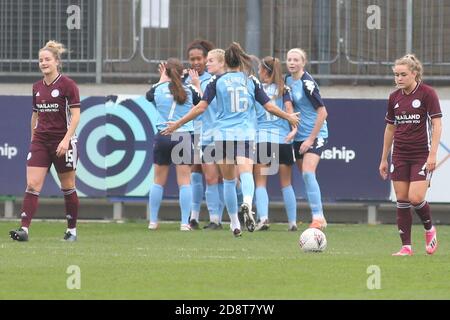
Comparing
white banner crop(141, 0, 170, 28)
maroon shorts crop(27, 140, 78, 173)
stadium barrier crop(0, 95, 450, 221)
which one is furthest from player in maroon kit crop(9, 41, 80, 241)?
white banner crop(141, 0, 170, 28)

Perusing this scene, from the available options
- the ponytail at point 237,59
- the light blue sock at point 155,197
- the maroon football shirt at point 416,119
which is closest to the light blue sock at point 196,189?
the light blue sock at point 155,197

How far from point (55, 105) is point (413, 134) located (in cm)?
368

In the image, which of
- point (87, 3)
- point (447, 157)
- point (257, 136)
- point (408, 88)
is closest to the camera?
point (408, 88)

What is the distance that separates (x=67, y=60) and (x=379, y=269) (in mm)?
9853

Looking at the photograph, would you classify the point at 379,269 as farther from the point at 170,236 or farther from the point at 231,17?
the point at 231,17

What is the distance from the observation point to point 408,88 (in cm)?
1212

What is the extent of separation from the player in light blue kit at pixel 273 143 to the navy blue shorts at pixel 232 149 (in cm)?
168

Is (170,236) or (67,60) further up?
(67,60)

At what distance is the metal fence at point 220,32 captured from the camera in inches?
762

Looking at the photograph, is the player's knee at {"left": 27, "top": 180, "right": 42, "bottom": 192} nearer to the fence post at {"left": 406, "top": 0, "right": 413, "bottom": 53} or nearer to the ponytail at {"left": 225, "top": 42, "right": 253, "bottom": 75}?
the ponytail at {"left": 225, "top": 42, "right": 253, "bottom": 75}

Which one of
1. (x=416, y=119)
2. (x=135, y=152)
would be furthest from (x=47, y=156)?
(x=135, y=152)

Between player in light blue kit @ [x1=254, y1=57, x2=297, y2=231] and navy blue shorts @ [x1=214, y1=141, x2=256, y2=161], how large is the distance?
1.68 meters
